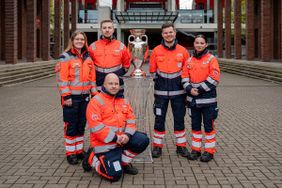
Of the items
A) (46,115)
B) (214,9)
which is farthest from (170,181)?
(214,9)

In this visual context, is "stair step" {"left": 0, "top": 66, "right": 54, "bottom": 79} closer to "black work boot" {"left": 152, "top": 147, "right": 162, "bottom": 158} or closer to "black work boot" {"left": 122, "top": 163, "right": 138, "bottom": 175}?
"black work boot" {"left": 152, "top": 147, "right": 162, "bottom": 158}

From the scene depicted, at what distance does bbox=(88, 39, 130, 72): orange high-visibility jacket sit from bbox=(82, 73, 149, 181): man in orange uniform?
33.0 inches

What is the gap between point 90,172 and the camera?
506 cm

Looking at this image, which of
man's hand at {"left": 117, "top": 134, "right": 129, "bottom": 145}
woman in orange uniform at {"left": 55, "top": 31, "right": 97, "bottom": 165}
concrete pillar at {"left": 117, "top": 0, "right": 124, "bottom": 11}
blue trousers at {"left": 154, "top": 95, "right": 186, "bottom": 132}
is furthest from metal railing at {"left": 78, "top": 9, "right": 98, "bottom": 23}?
man's hand at {"left": 117, "top": 134, "right": 129, "bottom": 145}

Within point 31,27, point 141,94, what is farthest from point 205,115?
A: point 31,27

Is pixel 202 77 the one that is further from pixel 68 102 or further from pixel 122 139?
pixel 68 102

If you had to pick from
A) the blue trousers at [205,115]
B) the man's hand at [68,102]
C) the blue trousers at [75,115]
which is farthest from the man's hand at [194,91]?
the man's hand at [68,102]

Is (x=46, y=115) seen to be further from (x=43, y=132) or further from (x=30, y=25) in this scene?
(x=30, y=25)

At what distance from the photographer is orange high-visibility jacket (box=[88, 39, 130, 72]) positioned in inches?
221

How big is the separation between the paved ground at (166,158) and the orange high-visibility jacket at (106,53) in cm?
157

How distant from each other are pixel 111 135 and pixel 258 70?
61.3 ft

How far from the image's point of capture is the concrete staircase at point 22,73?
17.1 metres

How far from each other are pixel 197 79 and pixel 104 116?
1.62 metres

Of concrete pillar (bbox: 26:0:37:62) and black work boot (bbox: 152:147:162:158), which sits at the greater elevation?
concrete pillar (bbox: 26:0:37:62)
